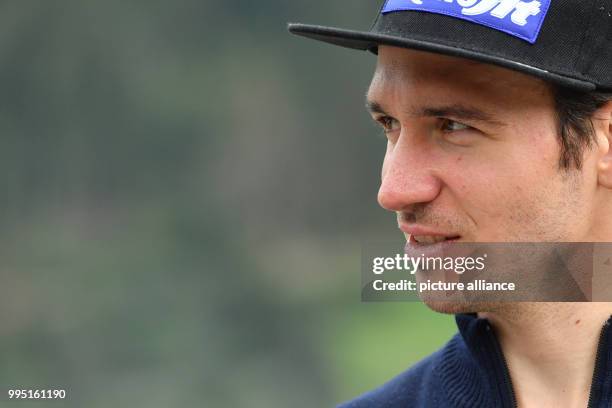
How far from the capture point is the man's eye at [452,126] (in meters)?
1.93

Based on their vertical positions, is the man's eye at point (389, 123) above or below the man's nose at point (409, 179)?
above

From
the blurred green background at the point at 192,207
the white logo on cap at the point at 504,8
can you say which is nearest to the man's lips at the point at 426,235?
the white logo on cap at the point at 504,8

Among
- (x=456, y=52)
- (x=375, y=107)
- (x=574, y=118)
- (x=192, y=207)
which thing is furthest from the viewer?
(x=192, y=207)

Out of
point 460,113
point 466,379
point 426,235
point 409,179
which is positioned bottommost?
point 466,379

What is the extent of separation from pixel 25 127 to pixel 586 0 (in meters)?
5.08

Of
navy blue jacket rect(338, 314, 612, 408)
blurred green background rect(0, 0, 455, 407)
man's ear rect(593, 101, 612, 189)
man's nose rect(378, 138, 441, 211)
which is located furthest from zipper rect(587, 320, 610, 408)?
blurred green background rect(0, 0, 455, 407)

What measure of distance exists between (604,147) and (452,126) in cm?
29

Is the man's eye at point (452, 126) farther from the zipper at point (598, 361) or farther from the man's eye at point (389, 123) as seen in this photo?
the zipper at point (598, 361)

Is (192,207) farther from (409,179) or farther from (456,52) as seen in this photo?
(456,52)

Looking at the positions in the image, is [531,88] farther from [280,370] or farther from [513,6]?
[280,370]

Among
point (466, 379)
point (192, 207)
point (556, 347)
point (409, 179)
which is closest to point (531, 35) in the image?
point (409, 179)

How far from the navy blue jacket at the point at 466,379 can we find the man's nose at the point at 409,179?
0.31 metres

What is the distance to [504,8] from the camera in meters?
1.89

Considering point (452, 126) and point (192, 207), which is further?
point (192, 207)
